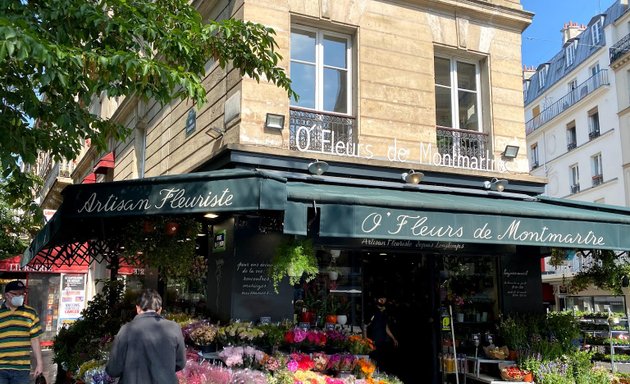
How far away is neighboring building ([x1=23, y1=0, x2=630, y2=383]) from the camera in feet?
23.9

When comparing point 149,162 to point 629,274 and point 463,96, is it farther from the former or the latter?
point 629,274

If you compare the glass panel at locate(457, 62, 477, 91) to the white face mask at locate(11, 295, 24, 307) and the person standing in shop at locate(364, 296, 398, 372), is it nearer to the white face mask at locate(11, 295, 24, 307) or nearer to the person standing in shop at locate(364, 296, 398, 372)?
the person standing in shop at locate(364, 296, 398, 372)

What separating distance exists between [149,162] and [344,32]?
667cm

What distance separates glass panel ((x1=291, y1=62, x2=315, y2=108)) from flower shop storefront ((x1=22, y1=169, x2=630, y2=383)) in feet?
5.58

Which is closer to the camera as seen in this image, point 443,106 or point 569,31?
point 443,106

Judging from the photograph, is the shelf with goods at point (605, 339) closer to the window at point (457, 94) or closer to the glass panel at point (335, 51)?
the window at point (457, 94)

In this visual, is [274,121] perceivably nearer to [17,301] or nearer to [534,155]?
[17,301]

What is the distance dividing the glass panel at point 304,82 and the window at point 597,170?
79.1 ft

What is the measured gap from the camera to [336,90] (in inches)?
396

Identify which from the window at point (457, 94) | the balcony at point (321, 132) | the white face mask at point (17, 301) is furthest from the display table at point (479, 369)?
the white face mask at point (17, 301)

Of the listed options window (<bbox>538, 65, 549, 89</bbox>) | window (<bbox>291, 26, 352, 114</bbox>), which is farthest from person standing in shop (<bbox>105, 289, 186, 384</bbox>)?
window (<bbox>538, 65, 549, 89</bbox>)

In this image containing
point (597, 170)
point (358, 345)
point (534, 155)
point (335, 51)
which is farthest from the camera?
point (534, 155)

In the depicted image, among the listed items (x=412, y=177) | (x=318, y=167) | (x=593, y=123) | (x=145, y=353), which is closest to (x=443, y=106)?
(x=412, y=177)

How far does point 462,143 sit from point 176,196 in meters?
5.83
